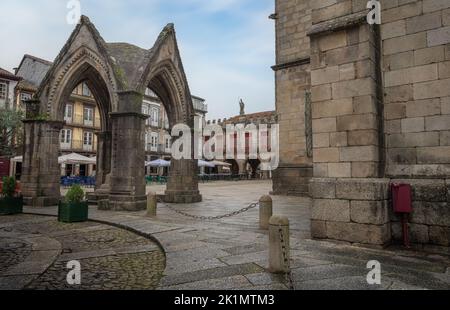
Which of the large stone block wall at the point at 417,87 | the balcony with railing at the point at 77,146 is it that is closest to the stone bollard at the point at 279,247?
the large stone block wall at the point at 417,87

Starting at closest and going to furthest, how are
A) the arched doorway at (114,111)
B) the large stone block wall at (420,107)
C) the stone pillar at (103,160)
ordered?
the large stone block wall at (420,107), the arched doorway at (114,111), the stone pillar at (103,160)

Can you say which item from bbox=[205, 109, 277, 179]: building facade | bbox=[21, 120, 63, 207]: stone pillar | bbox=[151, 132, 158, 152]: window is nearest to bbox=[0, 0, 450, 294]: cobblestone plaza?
bbox=[21, 120, 63, 207]: stone pillar

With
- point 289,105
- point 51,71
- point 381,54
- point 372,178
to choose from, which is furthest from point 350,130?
point 51,71

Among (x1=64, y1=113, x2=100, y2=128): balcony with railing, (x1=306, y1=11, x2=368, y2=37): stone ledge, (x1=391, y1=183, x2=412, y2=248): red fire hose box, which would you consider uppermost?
(x1=64, y1=113, x2=100, y2=128): balcony with railing

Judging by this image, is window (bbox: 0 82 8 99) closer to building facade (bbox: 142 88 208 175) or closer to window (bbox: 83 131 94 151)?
window (bbox: 83 131 94 151)

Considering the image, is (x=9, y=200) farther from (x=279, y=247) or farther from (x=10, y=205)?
(x=279, y=247)

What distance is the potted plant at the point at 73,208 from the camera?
848 cm

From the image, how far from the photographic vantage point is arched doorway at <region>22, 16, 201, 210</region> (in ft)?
34.9

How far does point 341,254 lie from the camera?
4668 mm

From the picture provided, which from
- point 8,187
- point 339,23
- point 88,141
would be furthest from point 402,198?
point 88,141

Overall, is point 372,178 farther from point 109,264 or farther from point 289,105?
point 289,105

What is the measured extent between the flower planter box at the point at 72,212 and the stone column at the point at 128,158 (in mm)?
1690

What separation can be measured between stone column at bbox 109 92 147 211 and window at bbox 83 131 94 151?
29.0 metres

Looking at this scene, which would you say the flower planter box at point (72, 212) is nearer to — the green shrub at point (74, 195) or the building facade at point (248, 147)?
the green shrub at point (74, 195)
